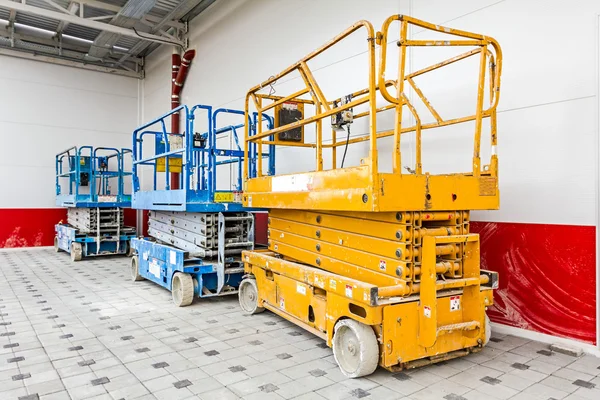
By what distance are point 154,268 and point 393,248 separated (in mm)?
4167

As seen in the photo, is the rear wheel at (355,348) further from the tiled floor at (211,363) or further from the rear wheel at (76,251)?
the rear wheel at (76,251)

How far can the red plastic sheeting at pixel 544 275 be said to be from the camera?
365cm

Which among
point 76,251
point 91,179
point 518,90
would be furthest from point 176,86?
point 518,90

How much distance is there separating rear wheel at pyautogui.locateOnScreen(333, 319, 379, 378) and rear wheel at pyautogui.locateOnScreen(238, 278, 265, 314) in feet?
5.47

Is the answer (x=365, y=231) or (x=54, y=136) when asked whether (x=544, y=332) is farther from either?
(x=54, y=136)

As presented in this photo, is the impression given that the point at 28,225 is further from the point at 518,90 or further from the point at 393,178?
the point at 518,90

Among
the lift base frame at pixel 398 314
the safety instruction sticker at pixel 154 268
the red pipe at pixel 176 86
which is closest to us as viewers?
the lift base frame at pixel 398 314

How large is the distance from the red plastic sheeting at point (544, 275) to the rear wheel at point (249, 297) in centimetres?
255

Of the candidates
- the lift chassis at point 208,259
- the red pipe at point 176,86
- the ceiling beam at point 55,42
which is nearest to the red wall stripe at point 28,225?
the red pipe at point 176,86

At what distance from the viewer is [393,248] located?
3.11 meters

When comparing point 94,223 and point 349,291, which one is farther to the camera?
point 94,223

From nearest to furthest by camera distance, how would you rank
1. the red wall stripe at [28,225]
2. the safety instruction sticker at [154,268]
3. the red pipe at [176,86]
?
1. the safety instruction sticker at [154,268]
2. the red pipe at [176,86]
3. the red wall stripe at [28,225]

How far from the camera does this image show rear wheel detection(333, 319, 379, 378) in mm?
3043

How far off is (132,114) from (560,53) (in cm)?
1173
